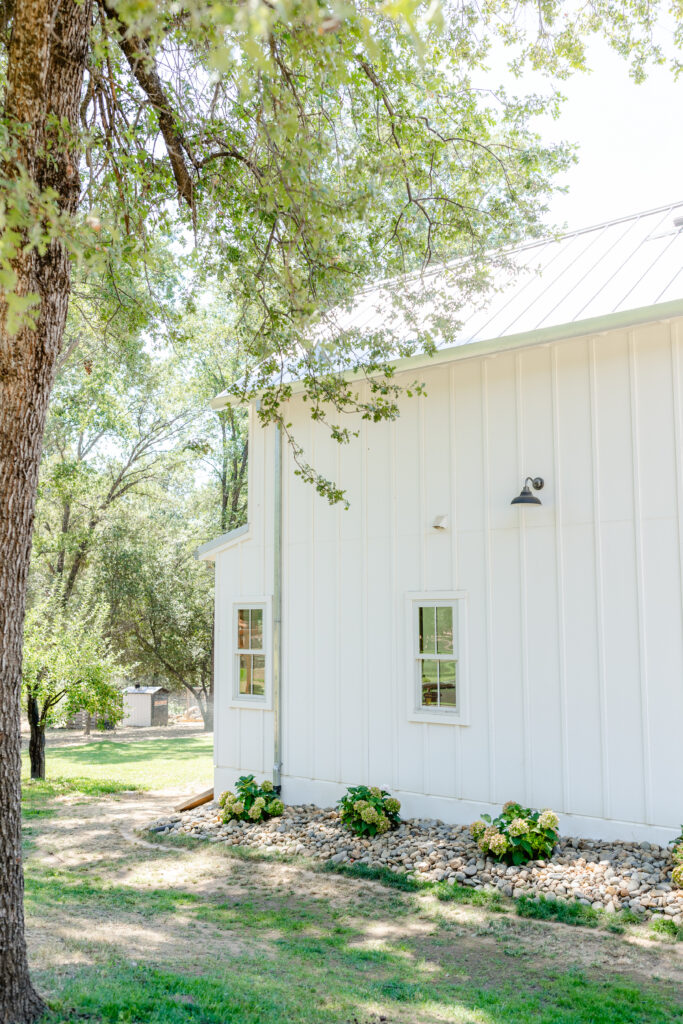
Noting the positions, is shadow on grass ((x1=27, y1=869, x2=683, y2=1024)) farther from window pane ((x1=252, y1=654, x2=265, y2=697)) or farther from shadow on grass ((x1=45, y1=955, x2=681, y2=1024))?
window pane ((x1=252, y1=654, x2=265, y2=697))

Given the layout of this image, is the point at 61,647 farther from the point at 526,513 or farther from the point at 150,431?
the point at 150,431

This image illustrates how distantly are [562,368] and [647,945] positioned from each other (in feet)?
15.6

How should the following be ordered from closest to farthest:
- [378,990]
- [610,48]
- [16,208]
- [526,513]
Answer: [16,208] → [378,990] → [610,48] → [526,513]

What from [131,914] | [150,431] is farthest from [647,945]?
[150,431]

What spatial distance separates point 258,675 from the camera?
9547 mm

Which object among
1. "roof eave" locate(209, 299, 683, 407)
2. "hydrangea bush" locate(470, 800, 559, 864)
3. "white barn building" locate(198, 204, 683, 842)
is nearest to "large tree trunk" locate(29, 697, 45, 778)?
"white barn building" locate(198, 204, 683, 842)

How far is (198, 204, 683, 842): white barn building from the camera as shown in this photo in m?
6.80

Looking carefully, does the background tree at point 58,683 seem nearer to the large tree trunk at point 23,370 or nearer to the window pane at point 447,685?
the window pane at point 447,685

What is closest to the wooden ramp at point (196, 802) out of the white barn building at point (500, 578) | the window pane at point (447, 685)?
the white barn building at point (500, 578)

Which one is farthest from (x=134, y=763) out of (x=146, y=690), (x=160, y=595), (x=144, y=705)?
(x=146, y=690)

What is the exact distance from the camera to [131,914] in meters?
5.86

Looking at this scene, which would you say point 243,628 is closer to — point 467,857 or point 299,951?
point 467,857

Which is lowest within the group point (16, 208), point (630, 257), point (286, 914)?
point (286, 914)

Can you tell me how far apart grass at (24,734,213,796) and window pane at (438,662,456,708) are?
5824 millimetres
